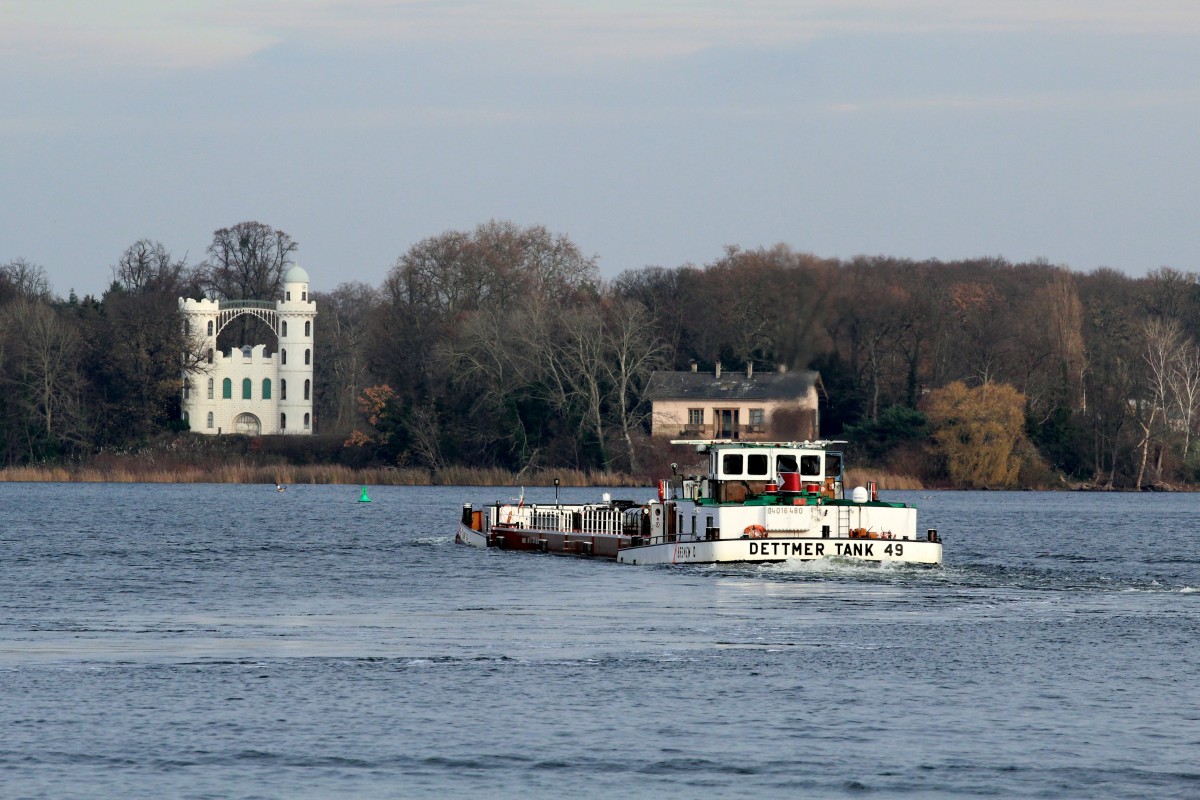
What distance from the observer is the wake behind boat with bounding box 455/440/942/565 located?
167 feet

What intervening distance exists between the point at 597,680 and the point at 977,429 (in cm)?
10136

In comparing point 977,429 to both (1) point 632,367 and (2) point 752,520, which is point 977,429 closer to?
(1) point 632,367

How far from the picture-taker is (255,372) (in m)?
170

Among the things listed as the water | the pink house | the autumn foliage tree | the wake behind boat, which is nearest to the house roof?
the pink house

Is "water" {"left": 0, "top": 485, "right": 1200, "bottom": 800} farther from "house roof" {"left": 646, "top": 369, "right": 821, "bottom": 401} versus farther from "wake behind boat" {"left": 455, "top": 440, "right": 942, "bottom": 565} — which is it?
"house roof" {"left": 646, "top": 369, "right": 821, "bottom": 401}

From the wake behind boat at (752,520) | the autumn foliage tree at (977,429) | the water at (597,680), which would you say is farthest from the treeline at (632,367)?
the water at (597,680)

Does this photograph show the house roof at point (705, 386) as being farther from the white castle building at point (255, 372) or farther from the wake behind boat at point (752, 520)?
the wake behind boat at point (752, 520)

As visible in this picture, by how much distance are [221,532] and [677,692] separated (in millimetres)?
51617

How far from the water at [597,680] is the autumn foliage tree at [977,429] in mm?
70658

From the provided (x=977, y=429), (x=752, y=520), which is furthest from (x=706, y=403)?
(x=752, y=520)

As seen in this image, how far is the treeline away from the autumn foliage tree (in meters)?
0.16

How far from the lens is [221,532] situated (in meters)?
77.6

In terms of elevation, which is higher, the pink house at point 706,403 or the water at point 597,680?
the pink house at point 706,403

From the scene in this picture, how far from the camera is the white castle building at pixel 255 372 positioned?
164375 millimetres
